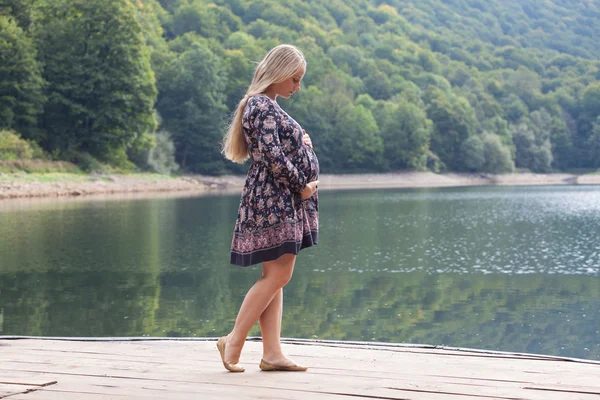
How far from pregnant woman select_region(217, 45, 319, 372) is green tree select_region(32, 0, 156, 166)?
48.9 m

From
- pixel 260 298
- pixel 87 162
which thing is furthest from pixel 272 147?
pixel 87 162

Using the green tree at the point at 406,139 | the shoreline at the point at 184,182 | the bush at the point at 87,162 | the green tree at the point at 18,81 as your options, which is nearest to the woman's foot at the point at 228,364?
the shoreline at the point at 184,182

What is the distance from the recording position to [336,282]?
14.1 m

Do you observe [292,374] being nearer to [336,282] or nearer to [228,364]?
[228,364]

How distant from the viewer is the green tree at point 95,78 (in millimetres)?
51969

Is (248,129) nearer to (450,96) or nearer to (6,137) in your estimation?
(6,137)

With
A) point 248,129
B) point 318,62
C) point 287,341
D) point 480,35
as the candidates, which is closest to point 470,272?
point 287,341

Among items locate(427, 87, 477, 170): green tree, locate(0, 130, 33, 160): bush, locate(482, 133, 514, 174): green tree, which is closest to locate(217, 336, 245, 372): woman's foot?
locate(0, 130, 33, 160): bush

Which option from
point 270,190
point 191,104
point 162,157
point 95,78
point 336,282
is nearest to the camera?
point 270,190

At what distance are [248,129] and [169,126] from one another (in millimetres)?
68497

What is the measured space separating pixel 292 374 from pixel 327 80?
308ft

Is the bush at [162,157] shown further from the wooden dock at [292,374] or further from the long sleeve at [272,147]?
the long sleeve at [272,147]

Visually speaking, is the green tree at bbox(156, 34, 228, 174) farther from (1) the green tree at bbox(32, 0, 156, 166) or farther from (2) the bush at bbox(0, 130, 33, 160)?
(2) the bush at bbox(0, 130, 33, 160)

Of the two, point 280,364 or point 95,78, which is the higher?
point 95,78
